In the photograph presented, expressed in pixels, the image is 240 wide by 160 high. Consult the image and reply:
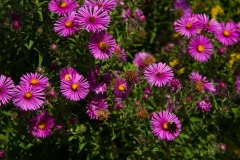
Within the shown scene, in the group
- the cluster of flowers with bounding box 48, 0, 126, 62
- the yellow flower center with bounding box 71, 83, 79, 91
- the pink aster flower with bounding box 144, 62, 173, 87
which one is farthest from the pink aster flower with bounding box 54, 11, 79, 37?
the pink aster flower with bounding box 144, 62, 173, 87

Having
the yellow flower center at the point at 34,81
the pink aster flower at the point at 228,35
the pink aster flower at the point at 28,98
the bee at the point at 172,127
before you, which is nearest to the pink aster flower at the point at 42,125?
the pink aster flower at the point at 28,98

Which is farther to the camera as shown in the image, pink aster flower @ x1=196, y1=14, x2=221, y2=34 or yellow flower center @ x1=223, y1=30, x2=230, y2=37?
yellow flower center @ x1=223, y1=30, x2=230, y2=37

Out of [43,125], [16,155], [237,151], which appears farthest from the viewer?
[237,151]

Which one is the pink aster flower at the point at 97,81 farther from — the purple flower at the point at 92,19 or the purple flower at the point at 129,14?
the purple flower at the point at 129,14

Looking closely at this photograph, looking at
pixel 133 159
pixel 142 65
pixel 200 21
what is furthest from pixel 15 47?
pixel 200 21

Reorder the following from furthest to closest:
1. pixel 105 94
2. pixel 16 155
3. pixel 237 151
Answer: pixel 237 151, pixel 16 155, pixel 105 94

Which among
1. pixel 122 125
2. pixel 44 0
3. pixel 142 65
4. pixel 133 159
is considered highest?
pixel 44 0

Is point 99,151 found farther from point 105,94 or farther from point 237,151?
point 237,151

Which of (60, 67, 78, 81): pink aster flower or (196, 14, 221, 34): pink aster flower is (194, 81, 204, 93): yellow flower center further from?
(60, 67, 78, 81): pink aster flower
